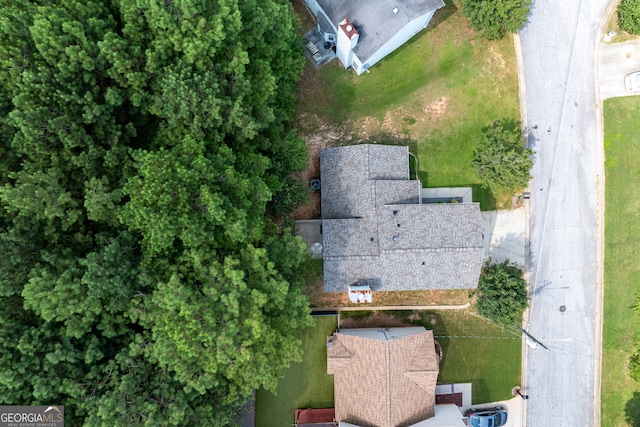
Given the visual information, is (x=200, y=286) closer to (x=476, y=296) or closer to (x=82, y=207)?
(x=82, y=207)

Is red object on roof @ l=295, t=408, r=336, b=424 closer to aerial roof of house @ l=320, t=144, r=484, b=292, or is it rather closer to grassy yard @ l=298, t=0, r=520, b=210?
aerial roof of house @ l=320, t=144, r=484, b=292

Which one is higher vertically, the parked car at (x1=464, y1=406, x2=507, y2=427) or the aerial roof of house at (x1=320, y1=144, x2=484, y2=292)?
the aerial roof of house at (x1=320, y1=144, x2=484, y2=292)

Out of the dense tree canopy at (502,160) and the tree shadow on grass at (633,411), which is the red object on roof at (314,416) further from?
the tree shadow on grass at (633,411)

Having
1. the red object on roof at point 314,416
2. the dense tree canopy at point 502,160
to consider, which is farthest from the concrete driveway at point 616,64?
the red object on roof at point 314,416

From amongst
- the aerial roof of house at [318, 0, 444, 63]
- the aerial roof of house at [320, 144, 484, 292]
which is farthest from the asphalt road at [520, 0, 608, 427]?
the aerial roof of house at [318, 0, 444, 63]

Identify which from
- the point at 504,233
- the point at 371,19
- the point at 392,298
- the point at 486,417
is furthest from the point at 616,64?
the point at 486,417

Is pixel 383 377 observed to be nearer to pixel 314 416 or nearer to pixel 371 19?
pixel 314 416
